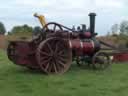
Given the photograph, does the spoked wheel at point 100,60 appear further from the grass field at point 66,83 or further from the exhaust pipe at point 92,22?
the exhaust pipe at point 92,22

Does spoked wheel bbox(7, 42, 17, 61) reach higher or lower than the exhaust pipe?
lower

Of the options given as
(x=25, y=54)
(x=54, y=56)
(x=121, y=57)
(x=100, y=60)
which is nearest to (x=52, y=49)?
(x=54, y=56)

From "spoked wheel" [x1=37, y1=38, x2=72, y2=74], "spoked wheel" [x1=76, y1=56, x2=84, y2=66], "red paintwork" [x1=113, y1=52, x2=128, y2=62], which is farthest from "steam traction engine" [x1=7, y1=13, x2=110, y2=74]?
"red paintwork" [x1=113, y1=52, x2=128, y2=62]

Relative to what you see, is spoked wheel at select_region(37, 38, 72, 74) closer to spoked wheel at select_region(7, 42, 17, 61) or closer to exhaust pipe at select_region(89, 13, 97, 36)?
spoked wheel at select_region(7, 42, 17, 61)

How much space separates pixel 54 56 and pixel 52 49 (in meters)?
0.21

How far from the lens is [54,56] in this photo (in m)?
11.8

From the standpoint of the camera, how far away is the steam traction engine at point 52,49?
11.6 metres

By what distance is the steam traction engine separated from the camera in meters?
11.6

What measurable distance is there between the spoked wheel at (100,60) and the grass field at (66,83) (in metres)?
0.34

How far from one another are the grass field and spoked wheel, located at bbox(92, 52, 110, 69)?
34 centimetres

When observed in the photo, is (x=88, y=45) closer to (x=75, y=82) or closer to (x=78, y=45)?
(x=78, y=45)

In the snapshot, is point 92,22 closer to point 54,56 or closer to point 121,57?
point 54,56

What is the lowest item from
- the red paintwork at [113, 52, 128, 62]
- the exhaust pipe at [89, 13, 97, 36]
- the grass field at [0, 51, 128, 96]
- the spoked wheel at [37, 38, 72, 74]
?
the grass field at [0, 51, 128, 96]

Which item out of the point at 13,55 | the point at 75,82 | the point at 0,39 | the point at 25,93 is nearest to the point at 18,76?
the point at 13,55
